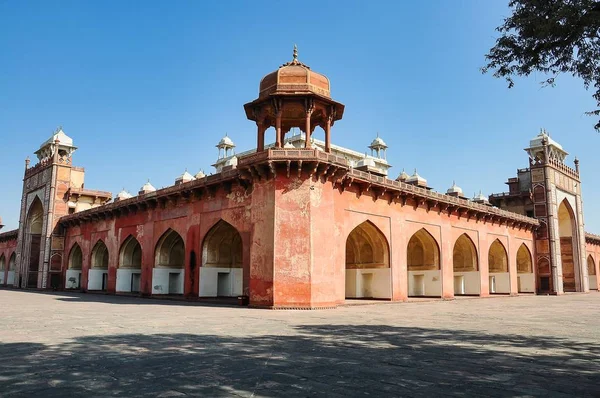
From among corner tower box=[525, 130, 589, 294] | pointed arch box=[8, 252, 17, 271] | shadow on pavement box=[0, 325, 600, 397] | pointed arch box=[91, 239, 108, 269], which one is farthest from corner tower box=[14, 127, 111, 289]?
corner tower box=[525, 130, 589, 294]

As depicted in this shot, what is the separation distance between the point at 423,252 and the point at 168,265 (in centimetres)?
1348

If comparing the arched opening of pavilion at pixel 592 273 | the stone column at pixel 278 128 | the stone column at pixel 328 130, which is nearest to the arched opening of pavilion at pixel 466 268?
the stone column at pixel 328 130

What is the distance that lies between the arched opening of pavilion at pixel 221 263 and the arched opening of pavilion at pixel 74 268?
53.6 ft

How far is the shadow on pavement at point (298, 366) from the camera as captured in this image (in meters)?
4.82

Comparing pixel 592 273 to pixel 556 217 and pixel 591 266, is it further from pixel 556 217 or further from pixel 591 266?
pixel 556 217

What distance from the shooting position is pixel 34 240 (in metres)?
36.8

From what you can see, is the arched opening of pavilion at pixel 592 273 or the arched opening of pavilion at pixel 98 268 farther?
the arched opening of pavilion at pixel 592 273

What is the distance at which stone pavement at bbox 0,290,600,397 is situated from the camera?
16.0 feet

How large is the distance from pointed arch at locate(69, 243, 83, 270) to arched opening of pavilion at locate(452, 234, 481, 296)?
1022 inches

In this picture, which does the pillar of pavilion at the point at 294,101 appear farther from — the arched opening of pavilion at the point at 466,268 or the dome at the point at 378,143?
the dome at the point at 378,143

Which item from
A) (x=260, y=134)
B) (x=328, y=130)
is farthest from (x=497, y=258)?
(x=260, y=134)

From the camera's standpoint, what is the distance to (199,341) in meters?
8.12

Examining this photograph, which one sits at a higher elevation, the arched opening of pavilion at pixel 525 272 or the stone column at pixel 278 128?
the stone column at pixel 278 128

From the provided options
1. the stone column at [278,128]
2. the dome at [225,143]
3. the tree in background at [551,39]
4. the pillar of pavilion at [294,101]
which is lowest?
the tree in background at [551,39]
